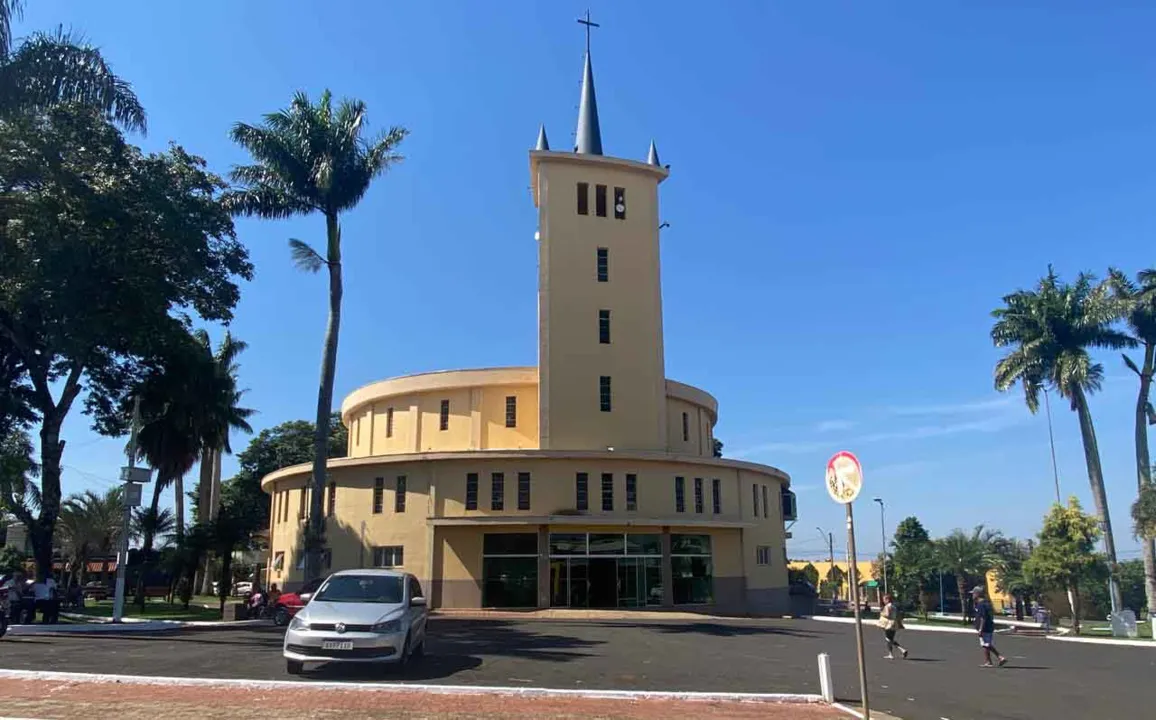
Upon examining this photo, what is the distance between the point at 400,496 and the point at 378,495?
120 centimetres

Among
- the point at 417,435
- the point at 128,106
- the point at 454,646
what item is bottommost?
the point at 454,646

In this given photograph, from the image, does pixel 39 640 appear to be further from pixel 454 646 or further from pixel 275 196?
pixel 275 196

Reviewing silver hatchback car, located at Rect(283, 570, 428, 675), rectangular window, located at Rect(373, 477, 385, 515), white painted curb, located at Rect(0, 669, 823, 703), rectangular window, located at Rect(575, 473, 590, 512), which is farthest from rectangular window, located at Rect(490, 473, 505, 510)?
white painted curb, located at Rect(0, 669, 823, 703)

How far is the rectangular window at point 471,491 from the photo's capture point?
34.5 meters

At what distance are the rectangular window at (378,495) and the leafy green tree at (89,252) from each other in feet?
34.2

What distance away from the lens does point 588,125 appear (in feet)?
150

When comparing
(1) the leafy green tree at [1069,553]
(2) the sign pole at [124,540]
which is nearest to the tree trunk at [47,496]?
(2) the sign pole at [124,540]

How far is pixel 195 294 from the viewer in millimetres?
28031

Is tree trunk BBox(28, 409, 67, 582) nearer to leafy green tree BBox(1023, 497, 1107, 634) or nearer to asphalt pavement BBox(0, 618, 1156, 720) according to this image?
asphalt pavement BBox(0, 618, 1156, 720)

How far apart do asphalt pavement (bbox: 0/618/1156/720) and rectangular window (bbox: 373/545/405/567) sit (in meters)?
11.8

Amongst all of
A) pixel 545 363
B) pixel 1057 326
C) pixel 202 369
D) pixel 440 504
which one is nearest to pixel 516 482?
pixel 440 504

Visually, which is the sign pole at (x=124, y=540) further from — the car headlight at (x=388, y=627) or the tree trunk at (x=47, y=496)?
the car headlight at (x=388, y=627)

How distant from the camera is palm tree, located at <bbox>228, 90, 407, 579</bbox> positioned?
1117 inches

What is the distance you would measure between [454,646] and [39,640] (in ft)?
27.7
